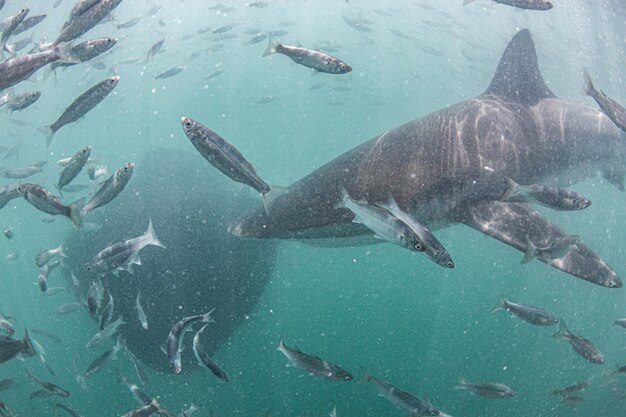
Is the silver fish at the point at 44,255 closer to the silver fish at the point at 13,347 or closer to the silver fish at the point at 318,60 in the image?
the silver fish at the point at 13,347

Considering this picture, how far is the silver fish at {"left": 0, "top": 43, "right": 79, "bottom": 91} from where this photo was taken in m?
3.42

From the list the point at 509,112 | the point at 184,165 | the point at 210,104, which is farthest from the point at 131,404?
the point at 210,104

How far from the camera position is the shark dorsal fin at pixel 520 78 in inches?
263

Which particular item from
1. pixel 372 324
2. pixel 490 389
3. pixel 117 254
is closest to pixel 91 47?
pixel 117 254

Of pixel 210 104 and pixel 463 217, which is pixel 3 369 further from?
pixel 210 104

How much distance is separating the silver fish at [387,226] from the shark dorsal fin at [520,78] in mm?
4724

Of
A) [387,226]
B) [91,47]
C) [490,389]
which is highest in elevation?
[91,47]

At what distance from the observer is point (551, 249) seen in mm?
4371

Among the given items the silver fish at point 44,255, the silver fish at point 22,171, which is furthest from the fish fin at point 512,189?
the silver fish at point 22,171

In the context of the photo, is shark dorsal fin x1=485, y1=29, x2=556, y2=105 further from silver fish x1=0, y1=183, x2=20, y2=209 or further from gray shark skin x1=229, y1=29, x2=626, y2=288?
silver fish x1=0, y1=183, x2=20, y2=209

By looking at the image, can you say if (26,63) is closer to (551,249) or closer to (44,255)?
(551,249)

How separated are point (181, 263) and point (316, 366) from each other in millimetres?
6839

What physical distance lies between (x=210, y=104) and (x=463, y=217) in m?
145

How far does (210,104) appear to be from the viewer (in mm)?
140000
